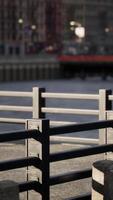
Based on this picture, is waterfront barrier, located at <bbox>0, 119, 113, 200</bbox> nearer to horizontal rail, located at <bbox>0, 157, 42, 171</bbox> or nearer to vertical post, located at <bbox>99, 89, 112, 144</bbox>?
horizontal rail, located at <bbox>0, 157, 42, 171</bbox>

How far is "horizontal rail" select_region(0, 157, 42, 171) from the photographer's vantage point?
22.6 ft

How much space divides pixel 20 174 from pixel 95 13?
18278 cm

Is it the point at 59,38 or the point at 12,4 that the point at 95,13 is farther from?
the point at 12,4

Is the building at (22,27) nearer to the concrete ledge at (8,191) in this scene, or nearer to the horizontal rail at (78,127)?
the horizontal rail at (78,127)

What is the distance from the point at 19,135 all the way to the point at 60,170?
187 inches

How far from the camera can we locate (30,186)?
7406 mm

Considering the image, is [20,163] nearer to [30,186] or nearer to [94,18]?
[30,186]

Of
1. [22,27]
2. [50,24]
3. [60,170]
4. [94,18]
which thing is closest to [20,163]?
[60,170]

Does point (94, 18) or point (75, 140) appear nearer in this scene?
point (75, 140)

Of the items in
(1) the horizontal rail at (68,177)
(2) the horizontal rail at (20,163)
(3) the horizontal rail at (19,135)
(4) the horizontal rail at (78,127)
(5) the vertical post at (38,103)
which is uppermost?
(3) the horizontal rail at (19,135)

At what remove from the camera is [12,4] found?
496ft

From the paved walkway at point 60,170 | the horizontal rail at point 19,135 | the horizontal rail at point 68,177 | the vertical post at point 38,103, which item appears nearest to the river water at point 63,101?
the paved walkway at point 60,170

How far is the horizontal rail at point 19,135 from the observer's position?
6771mm

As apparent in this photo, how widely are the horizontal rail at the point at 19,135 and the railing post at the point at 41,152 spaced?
7 cm
